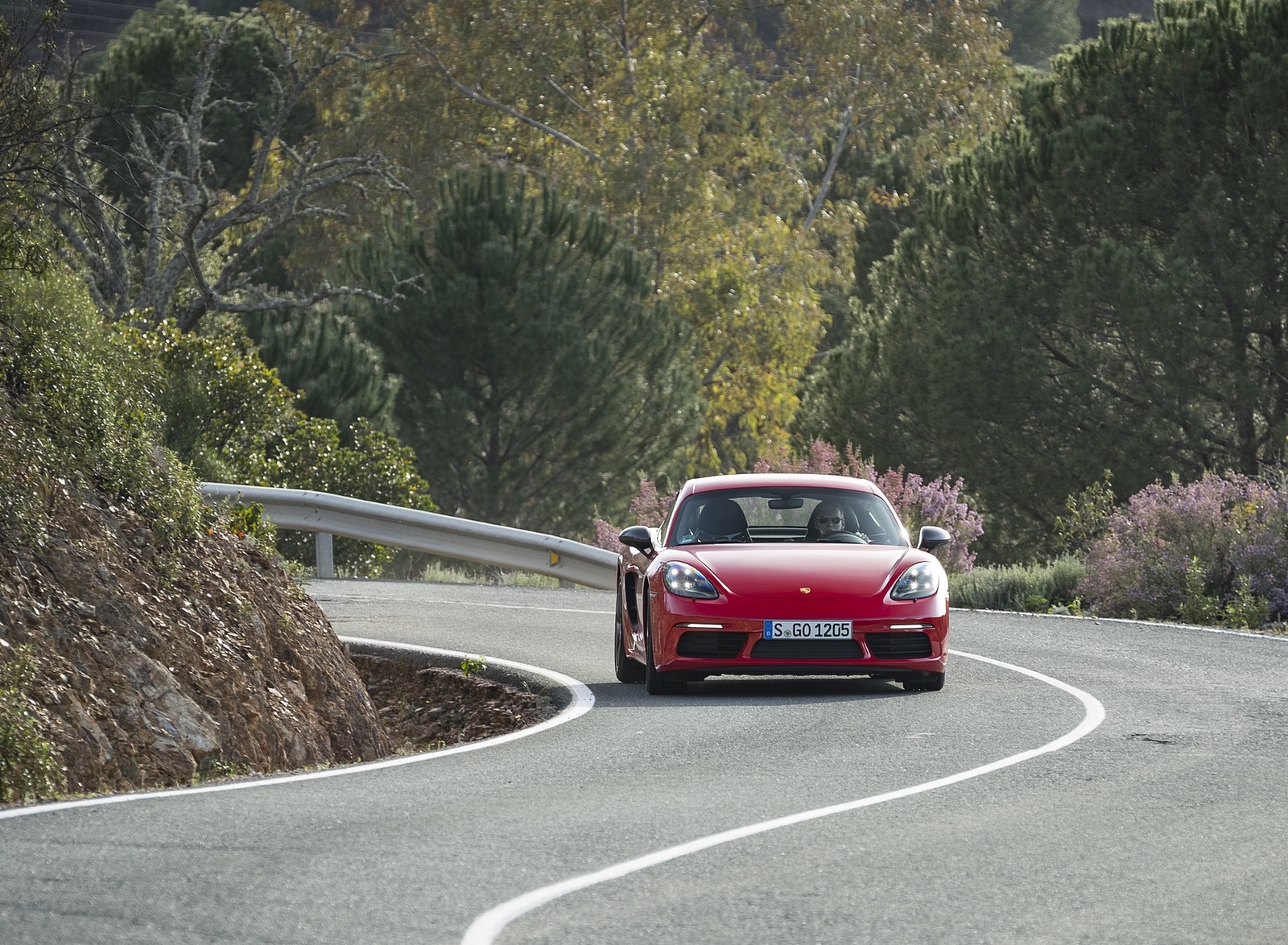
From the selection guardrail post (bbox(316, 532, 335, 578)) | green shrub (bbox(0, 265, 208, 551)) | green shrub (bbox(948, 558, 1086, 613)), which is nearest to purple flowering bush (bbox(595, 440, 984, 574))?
green shrub (bbox(948, 558, 1086, 613))

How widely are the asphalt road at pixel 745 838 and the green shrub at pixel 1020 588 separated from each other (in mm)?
8245

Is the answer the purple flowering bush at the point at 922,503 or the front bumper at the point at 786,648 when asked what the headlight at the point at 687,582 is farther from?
the purple flowering bush at the point at 922,503

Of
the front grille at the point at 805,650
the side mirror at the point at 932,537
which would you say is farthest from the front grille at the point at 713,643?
the side mirror at the point at 932,537

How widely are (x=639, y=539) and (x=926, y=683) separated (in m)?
2.12

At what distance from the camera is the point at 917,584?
12.9 metres

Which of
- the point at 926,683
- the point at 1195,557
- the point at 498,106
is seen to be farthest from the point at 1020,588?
the point at 498,106

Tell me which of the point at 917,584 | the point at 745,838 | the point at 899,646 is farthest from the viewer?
the point at 917,584

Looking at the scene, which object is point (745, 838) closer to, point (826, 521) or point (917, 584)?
point (917, 584)

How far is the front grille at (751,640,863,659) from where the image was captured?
1251 cm

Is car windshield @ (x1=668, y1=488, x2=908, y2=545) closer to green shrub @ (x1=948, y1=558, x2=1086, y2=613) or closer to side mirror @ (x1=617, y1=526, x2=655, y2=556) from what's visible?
side mirror @ (x1=617, y1=526, x2=655, y2=556)

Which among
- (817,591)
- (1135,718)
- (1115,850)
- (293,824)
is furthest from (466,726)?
(1115,850)

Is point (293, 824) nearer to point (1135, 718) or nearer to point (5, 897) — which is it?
point (5, 897)

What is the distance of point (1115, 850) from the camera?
7547 mm

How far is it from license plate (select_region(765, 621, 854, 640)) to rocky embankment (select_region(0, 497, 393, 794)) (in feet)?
9.35
